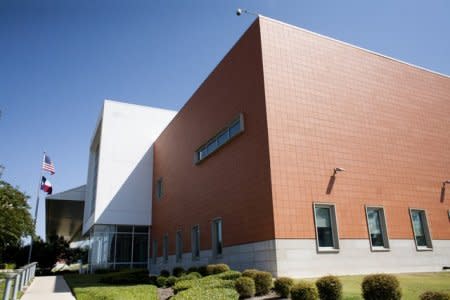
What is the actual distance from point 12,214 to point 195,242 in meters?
14.4

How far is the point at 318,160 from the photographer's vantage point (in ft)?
52.9

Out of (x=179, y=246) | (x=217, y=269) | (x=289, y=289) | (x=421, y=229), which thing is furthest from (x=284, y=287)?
(x=179, y=246)

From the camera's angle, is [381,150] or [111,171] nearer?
[381,150]

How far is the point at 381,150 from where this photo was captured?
716 inches

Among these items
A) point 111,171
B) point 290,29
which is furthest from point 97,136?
point 290,29

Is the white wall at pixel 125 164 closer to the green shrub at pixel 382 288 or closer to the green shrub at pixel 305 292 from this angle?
the green shrub at pixel 305 292

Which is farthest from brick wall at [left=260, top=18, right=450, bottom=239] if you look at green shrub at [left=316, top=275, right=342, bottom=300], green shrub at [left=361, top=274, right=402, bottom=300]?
green shrub at [left=361, top=274, right=402, bottom=300]

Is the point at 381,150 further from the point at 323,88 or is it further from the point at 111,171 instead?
the point at 111,171

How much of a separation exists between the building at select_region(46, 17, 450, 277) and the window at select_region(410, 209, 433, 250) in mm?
65

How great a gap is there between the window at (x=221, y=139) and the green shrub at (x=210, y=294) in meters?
9.12

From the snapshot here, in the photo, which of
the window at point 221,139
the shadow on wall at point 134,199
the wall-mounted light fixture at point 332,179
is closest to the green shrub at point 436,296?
the wall-mounted light fixture at point 332,179

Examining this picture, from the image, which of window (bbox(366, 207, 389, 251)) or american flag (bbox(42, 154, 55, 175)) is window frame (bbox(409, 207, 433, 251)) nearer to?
window (bbox(366, 207, 389, 251))

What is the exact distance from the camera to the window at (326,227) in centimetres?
1499

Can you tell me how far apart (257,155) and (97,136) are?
29.6 m
